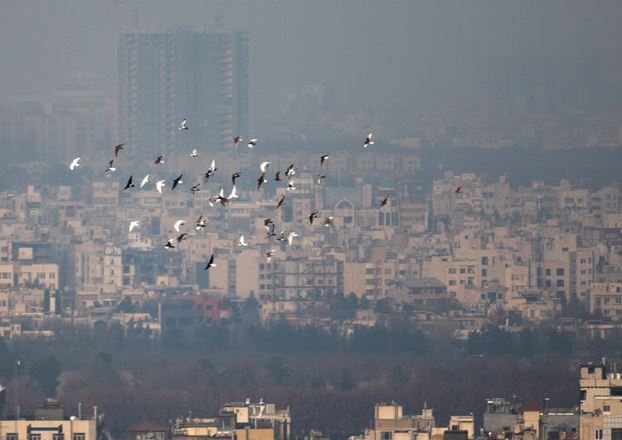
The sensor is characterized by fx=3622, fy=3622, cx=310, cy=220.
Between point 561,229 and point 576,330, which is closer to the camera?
point 576,330

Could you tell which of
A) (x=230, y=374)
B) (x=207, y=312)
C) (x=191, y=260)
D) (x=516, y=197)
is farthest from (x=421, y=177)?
(x=230, y=374)

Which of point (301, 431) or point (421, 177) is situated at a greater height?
point (421, 177)

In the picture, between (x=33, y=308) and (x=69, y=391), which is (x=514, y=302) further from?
(x=69, y=391)

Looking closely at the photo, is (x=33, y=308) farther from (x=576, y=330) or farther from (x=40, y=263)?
(x=576, y=330)

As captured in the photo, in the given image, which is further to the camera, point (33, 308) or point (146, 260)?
point (146, 260)

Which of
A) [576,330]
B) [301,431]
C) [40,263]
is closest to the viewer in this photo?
[301,431]

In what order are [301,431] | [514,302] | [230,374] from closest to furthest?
[301,431]
[230,374]
[514,302]

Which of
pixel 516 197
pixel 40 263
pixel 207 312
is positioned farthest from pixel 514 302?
pixel 516 197

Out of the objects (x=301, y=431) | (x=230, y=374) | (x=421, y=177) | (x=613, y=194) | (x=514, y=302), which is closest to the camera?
(x=301, y=431)

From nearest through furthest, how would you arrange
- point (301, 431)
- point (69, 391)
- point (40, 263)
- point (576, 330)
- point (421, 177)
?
point (301, 431), point (69, 391), point (576, 330), point (40, 263), point (421, 177)
